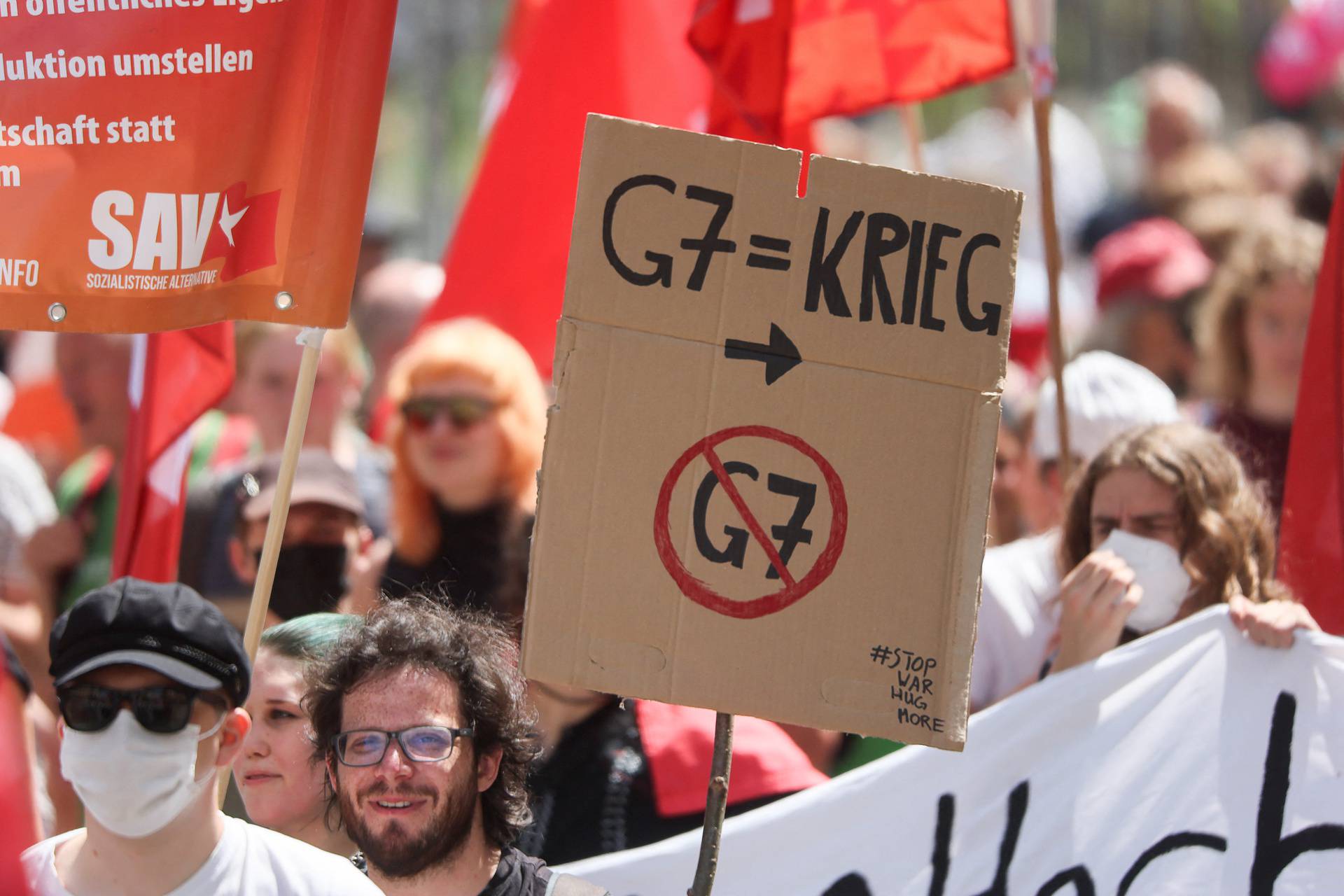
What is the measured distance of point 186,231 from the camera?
117 inches

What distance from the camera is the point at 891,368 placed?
2418mm

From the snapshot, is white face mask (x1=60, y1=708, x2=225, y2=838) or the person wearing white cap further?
the person wearing white cap

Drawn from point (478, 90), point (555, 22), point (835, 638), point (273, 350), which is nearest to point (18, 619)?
point (273, 350)

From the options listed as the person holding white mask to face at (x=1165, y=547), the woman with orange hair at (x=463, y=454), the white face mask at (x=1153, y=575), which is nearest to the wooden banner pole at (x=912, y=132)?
the woman with orange hair at (x=463, y=454)

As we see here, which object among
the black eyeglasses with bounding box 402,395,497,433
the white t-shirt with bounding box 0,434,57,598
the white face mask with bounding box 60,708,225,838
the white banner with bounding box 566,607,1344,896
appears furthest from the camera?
the white t-shirt with bounding box 0,434,57,598

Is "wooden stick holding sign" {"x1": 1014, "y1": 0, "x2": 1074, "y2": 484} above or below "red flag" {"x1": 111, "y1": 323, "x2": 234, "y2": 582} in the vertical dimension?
above

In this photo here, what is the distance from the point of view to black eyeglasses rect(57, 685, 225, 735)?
2219 mm

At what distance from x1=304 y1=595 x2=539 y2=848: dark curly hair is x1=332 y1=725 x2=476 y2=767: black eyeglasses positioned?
6 cm

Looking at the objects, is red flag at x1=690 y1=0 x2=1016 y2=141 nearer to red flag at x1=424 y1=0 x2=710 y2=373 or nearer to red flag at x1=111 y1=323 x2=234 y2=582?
red flag at x1=424 y1=0 x2=710 y2=373

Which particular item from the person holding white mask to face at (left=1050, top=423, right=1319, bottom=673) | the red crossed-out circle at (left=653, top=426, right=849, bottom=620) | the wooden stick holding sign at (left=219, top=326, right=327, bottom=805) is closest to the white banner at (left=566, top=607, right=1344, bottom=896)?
the person holding white mask to face at (left=1050, top=423, right=1319, bottom=673)

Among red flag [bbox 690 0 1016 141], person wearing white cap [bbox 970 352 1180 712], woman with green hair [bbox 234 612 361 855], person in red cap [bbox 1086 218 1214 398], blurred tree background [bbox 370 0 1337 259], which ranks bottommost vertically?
woman with green hair [bbox 234 612 361 855]

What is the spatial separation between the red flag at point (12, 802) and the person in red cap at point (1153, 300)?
435cm

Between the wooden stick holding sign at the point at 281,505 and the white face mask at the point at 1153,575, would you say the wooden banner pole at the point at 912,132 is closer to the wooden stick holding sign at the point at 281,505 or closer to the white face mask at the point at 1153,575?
the white face mask at the point at 1153,575

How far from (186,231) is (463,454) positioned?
1.30 meters
